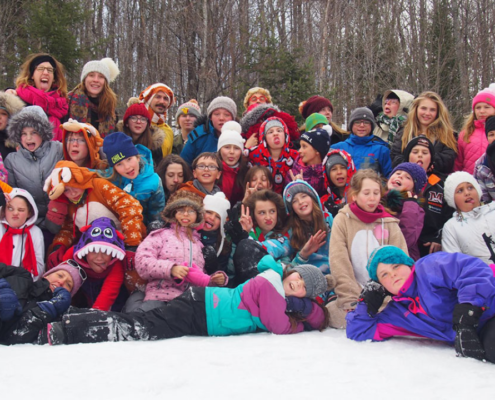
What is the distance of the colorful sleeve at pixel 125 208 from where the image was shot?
4.54 metres

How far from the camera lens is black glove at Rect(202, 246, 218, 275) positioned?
4.51m

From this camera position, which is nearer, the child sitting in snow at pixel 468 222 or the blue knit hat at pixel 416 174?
the child sitting in snow at pixel 468 222

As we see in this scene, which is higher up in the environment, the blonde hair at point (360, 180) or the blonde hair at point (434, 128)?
the blonde hair at point (434, 128)

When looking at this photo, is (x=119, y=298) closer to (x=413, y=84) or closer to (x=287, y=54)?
(x=287, y=54)

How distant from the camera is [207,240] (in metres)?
4.70

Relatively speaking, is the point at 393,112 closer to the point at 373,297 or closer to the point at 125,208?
the point at 373,297

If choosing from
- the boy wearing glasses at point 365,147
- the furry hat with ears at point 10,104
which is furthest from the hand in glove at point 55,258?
the boy wearing glasses at point 365,147

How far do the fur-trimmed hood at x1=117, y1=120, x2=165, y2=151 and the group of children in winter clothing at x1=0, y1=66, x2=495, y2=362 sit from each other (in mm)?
30

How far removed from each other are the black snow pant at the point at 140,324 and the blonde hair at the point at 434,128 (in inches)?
140

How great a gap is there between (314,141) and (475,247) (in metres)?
2.25

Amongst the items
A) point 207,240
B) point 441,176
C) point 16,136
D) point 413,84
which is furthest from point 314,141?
point 413,84

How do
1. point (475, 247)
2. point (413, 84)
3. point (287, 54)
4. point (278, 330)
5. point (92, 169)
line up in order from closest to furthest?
point (278, 330) → point (475, 247) → point (92, 169) → point (287, 54) → point (413, 84)

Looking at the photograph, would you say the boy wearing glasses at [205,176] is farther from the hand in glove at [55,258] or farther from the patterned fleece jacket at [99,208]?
the hand in glove at [55,258]

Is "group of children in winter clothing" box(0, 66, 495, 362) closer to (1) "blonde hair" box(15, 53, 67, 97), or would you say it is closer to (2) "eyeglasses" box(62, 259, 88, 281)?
(2) "eyeglasses" box(62, 259, 88, 281)
